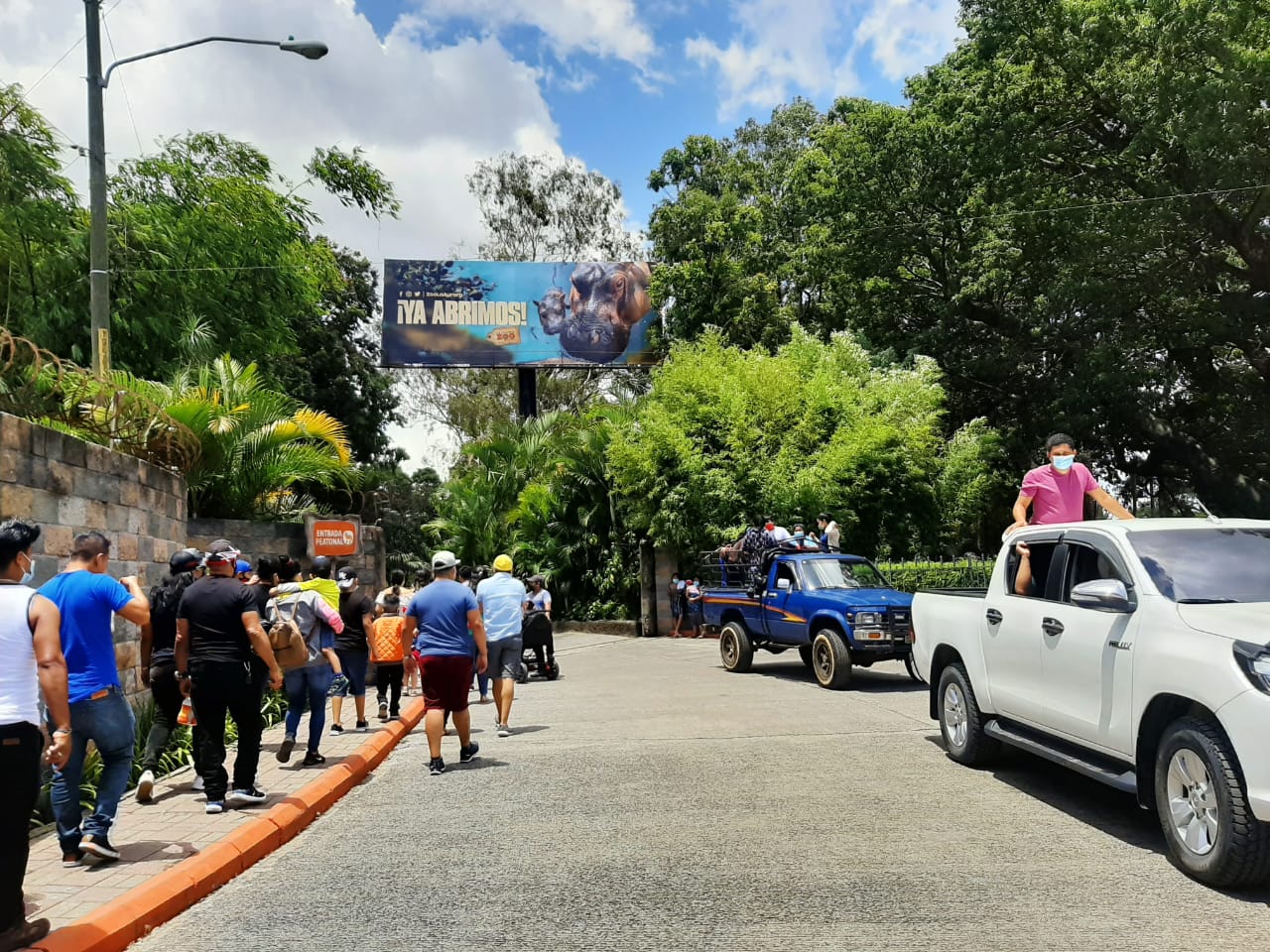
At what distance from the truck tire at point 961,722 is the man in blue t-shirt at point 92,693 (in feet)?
19.4

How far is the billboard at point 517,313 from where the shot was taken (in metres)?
37.5

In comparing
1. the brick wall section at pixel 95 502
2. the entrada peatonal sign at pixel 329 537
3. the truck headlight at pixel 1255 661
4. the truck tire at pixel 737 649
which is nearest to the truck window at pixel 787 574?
the truck tire at pixel 737 649

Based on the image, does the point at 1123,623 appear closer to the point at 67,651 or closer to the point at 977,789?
the point at 977,789

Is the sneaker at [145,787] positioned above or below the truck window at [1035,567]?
below

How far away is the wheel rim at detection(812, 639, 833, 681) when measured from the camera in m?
14.0

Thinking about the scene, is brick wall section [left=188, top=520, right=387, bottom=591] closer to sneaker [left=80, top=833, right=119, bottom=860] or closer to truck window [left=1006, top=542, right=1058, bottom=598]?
sneaker [left=80, top=833, right=119, bottom=860]

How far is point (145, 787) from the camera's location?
798cm

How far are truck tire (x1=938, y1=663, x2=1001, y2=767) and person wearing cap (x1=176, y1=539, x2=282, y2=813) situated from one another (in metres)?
5.17

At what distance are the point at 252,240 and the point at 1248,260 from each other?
22.4 metres

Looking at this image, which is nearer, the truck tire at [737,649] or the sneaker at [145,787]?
the sneaker at [145,787]

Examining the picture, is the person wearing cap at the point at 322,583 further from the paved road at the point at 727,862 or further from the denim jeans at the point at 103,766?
the denim jeans at the point at 103,766

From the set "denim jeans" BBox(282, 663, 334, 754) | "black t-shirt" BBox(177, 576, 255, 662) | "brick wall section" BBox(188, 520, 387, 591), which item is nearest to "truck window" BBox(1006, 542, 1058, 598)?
"black t-shirt" BBox(177, 576, 255, 662)

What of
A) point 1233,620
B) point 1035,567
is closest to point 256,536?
point 1035,567

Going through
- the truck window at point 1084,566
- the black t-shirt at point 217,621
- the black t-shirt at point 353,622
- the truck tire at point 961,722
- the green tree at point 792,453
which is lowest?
the truck tire at point 961,722
